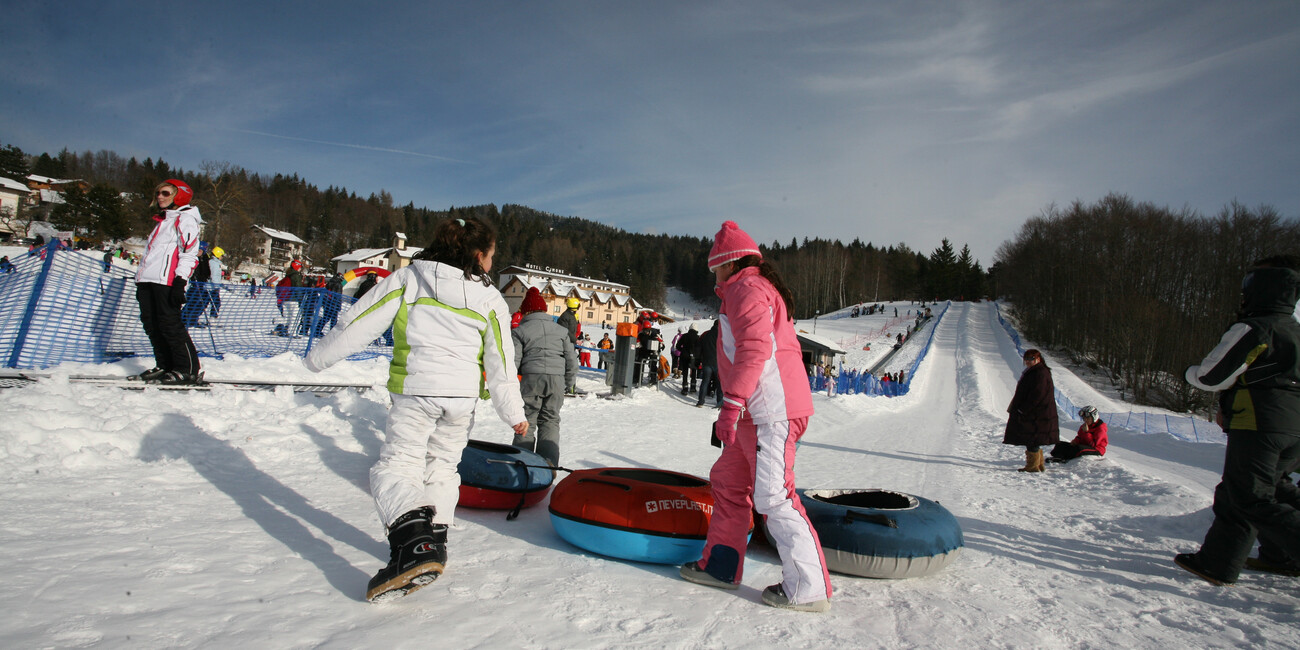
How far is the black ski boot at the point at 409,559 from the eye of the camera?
2.34 m

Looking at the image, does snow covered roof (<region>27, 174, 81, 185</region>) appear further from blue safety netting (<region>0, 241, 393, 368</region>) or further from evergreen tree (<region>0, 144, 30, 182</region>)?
blue safety netting (<region>0, 241, 393, 368</region>)

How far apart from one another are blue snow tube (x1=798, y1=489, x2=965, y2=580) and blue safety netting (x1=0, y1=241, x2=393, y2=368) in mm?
6720

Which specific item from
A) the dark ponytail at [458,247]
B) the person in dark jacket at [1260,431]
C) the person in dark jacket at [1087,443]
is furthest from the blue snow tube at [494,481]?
the person in dark jacket at [1087,443]

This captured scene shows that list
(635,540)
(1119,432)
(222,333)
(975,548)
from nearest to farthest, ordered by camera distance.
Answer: (635,540)
(975,548)
(222,333)
(1119,432)

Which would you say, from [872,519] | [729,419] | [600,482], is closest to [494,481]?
[600,482]

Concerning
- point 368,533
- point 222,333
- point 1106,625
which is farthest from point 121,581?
point 222,333

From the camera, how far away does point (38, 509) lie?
303cm

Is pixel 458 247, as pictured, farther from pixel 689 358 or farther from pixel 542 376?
pixel 689 358

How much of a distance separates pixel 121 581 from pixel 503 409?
5.43 ft

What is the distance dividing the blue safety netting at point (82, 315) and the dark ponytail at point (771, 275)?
246 inches

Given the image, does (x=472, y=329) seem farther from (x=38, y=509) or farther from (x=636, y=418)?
(x=636, y=418)

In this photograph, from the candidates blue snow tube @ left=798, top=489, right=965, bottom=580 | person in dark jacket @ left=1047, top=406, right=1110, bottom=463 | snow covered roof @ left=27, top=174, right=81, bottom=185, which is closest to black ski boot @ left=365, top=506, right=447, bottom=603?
blue snow tube @ left=798, top=489, right=965, bottom=580

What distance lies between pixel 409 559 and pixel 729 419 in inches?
62.0

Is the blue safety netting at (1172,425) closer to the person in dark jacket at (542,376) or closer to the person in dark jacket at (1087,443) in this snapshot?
the person in dark jacket at (1087,443)
